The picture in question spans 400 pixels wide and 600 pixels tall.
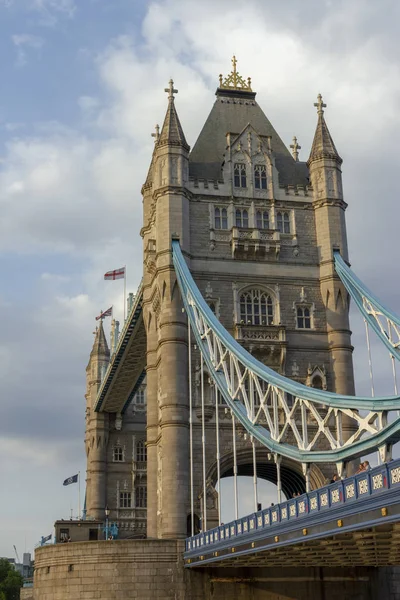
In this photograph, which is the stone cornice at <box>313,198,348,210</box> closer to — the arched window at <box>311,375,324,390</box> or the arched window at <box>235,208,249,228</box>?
the arched window at <box>235,208,249,228</box>

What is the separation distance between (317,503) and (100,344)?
61.6 meters

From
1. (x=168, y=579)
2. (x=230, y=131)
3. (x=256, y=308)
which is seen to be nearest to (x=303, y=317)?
(x=256, y=308)

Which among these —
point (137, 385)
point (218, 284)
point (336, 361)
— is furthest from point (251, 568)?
point (137, 385)

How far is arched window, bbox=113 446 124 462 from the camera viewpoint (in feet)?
258

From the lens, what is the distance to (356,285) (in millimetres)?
45312

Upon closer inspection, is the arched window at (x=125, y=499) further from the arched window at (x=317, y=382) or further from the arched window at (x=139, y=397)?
the arched window at (x=317, y=382)

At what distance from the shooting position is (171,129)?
5100 centimetres

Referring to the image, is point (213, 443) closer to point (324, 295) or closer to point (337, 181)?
point (324, 295)

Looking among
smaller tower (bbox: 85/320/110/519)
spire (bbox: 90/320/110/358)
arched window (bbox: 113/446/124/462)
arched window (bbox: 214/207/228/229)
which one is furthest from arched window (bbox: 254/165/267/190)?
spire (bbox: 90/320/110/358)

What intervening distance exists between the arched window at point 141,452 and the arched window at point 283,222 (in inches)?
1357

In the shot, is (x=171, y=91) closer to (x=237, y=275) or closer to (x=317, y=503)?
(x=237, y=275)

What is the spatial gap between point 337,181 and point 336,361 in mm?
11130

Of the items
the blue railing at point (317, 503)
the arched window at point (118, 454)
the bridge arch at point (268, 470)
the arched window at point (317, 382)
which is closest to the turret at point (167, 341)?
the bridge arch at point (268, 470)

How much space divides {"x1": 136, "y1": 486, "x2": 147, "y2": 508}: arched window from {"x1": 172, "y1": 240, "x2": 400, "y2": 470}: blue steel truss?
105 ft
